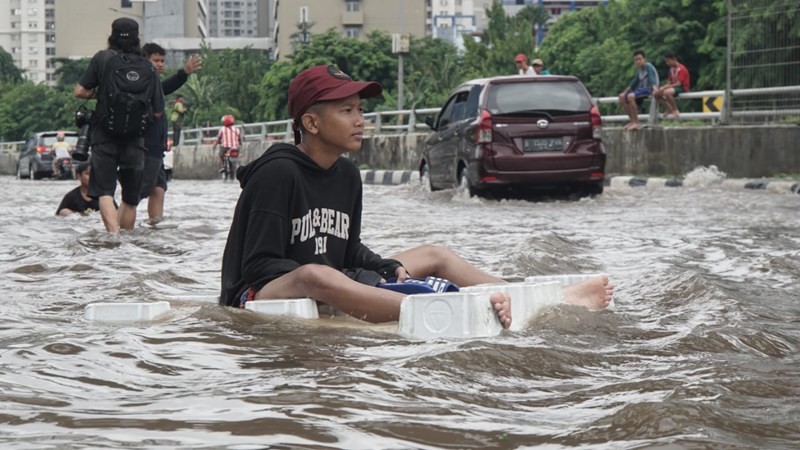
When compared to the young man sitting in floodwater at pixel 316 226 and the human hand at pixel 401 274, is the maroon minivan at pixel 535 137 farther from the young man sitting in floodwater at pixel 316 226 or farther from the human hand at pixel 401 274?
the human hand at pixel 401 274

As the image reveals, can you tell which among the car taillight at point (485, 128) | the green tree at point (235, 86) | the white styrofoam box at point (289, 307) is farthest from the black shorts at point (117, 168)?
the green tree at point (235, 86)

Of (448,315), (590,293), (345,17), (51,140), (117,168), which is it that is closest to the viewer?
(448,315)

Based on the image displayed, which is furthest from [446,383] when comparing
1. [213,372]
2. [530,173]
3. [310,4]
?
[310,4]

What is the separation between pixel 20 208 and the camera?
603 inches

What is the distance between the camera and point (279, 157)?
5.17 meters

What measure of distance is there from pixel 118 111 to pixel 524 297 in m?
5.19

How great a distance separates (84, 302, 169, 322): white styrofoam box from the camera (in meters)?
5.16

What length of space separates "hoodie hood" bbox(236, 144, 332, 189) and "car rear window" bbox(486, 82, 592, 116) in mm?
9937

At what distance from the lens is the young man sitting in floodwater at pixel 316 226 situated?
16.5 ft

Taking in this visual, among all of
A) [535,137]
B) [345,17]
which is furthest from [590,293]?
[345,17]

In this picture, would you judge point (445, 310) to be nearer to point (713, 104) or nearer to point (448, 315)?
point (448, 315)

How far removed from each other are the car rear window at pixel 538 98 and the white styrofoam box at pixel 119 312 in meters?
10.2

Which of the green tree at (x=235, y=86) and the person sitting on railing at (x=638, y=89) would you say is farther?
the green tree at (x=235, y=86)

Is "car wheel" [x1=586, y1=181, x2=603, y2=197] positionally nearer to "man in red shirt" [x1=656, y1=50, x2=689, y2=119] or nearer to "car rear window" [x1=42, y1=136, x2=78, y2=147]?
"man in red shirt" [x1=656, y1=50, x2=689, y2=119]
